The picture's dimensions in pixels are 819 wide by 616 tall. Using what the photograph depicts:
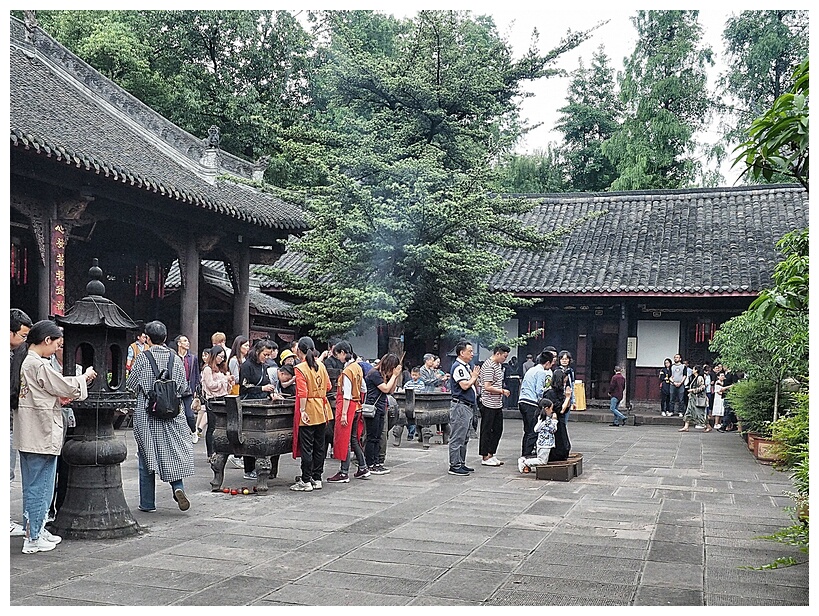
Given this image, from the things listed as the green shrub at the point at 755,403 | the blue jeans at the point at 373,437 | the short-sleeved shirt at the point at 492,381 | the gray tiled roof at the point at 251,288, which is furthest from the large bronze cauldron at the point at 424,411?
the gray tiled roof at the point at 251,288

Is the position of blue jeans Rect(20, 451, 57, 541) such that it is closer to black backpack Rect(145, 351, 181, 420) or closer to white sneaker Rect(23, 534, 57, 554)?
white sneaker Rect(23, 534, 57, 554)

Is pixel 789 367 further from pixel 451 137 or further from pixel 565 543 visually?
pixel 451 137

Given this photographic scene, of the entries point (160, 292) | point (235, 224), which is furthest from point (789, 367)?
point (160, 292)

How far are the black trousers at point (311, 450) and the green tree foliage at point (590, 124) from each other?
2465 centimetres

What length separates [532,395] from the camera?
1027cm

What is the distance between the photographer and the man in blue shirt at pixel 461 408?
9962mm

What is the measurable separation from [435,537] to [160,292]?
12650 millimetres

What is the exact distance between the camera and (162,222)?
1530cm

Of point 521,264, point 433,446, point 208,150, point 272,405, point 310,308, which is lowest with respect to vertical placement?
point 433,446

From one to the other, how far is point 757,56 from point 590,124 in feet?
20.2

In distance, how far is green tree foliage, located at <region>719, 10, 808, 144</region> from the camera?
2841cm

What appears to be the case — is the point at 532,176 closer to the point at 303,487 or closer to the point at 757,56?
the point at 757,56

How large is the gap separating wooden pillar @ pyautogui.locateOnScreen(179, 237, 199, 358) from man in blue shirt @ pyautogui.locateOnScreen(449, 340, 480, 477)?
685 centimetres

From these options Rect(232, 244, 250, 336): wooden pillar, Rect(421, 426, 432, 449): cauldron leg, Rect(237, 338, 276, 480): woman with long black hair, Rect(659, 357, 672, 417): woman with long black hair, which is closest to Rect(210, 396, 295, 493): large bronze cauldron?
Rect(237, 338, 276, 480): woman with long black hair
